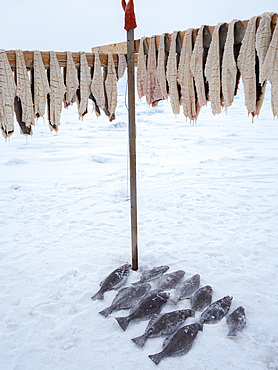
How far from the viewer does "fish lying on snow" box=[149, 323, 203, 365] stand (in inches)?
97.7

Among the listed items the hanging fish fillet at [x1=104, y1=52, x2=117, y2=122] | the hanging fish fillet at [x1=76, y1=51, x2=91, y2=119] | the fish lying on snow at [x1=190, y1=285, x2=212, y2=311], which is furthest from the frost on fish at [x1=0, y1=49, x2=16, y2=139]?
the fish lying on snow at [x1=190, y1=285, x2=212, y2=311]

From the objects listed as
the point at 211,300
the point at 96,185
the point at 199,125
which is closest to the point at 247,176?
the point at 96,185

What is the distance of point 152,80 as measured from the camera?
253 centimetres

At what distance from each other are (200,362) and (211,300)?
0.80 metres

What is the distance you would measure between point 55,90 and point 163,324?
2.58 metres

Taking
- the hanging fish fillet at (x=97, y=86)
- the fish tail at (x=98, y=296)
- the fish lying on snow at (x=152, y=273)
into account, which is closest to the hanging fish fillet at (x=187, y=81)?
the hanging fish fillet at (x=97, y=86)

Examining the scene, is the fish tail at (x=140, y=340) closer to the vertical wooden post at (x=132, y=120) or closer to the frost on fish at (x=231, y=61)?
the vertical wooden post at (x=132, y=120)

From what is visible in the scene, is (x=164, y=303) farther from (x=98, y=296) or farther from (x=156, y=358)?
(x=98, y=296)

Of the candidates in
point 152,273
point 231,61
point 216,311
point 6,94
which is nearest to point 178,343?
point 216,311

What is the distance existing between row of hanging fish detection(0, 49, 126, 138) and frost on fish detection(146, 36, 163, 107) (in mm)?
334

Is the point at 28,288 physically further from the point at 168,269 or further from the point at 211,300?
the point at 211,300

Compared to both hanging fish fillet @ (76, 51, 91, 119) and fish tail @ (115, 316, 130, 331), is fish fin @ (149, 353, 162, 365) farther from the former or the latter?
hanging fish fillet @ (76, 51, 91, 119)

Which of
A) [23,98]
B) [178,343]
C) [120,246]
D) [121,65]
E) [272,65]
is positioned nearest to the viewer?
[272,65]

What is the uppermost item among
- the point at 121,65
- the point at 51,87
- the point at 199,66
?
the point at 121,65
